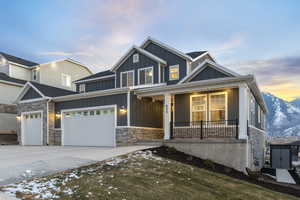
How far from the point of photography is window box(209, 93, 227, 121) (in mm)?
10977

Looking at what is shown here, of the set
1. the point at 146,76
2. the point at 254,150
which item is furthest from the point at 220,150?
the point at 146,76

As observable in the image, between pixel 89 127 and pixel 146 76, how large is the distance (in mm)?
5460

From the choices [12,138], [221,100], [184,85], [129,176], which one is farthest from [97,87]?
[129,176]

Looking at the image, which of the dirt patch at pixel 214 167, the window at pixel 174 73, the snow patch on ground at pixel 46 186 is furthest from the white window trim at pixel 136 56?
the snow patch on ground at pixel 46 186

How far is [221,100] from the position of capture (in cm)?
1107

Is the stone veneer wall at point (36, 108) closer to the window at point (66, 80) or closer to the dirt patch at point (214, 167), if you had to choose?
the window at point (66, 80)

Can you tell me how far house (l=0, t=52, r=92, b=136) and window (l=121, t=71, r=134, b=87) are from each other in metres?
10.0

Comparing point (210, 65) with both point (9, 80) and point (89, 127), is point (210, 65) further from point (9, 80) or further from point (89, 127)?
point (9, 80)

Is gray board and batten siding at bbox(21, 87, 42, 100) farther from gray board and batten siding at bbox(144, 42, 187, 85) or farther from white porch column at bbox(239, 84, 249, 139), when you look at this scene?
white porch column at bbox(239, 84, 249, 139)

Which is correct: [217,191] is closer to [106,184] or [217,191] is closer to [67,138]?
[106,184]

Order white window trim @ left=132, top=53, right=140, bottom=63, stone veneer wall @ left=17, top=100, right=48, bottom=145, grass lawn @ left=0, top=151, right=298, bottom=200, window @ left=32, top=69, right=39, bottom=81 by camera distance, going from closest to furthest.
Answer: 1. grass lawn @ left=0, top=151, right=298, bottom=200
2. stone veneer wall @ left=17, top=100, right=48, bottom=145
3. white window trim @ left=132, top=53, right=140, bottom=63
4. window @ left=32, top=69, right=39, bottom=81

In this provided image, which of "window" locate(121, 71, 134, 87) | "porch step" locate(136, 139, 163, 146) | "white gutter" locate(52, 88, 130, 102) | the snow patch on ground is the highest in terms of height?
"window" locate(121, 71, 134, 87)

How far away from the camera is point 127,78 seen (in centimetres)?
1633

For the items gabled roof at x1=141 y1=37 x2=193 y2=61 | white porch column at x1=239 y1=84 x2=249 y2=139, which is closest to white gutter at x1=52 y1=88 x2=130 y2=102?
gabled roof at x1=141 y1=37 x2=193 y2=61
